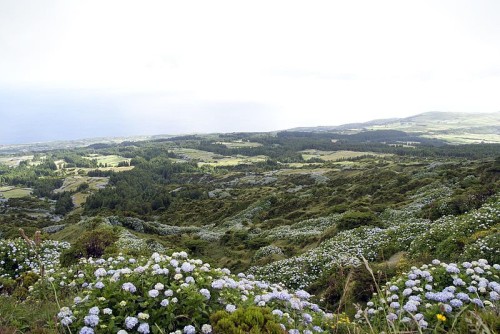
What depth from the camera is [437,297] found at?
5.39 metres

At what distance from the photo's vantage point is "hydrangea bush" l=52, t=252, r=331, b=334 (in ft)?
16.3

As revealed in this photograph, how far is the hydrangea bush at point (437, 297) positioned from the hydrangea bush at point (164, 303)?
1292 millimetres

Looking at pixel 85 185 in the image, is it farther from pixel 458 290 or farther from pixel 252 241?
pixel 458 290

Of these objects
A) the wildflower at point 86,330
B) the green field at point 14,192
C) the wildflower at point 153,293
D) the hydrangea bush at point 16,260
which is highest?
the wildflower at point 153,293

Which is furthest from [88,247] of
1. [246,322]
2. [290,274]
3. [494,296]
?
[494,296]

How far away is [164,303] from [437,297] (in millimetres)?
4518

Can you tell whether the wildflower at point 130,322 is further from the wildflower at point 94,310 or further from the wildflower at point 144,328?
the wildflower at point 94,310

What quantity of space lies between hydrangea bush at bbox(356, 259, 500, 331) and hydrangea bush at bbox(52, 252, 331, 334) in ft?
4.24

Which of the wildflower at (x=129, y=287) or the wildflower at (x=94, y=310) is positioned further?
the wildflower at (x=129, y=287)

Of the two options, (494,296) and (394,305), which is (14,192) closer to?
(394,305)

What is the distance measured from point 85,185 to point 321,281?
16879 cm

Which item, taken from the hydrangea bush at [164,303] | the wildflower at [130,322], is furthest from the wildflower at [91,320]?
the wildflower at [130,322]

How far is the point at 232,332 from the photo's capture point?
4.62 meters

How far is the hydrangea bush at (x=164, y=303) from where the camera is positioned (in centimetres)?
495
